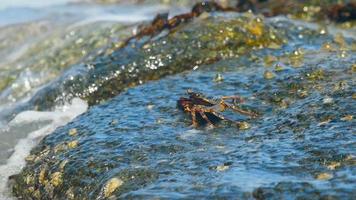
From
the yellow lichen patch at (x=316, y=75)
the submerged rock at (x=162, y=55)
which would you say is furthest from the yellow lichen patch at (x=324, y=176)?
the submerged rock at (x=162, y=55)

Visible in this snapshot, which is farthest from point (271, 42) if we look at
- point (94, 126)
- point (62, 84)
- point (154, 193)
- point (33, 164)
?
point (154, 193)

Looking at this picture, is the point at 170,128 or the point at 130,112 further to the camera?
the point at 130,112

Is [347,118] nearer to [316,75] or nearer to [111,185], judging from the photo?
[316,75]

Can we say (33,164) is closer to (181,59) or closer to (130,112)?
(130,112)

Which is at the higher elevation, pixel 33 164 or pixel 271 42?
pixel 271 42

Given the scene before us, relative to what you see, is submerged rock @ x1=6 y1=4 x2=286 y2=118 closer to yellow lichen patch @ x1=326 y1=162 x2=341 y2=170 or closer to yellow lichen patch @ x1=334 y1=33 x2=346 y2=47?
yellow lichen patch @ x1=334 y1=33 x2=346 y2=47

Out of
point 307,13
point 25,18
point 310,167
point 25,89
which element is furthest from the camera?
point 25,18

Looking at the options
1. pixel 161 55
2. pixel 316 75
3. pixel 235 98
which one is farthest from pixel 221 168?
pixel 161 55
